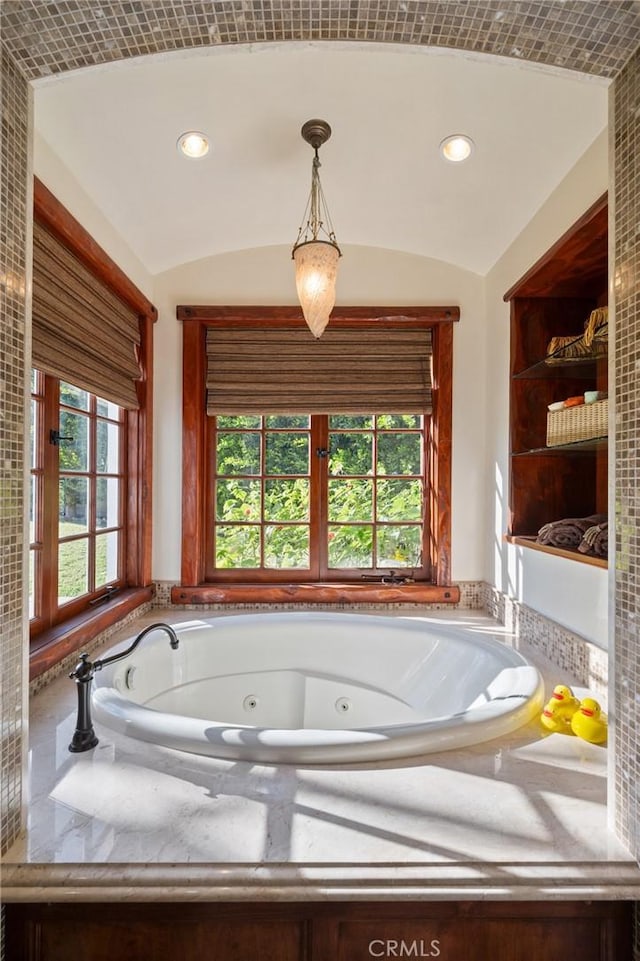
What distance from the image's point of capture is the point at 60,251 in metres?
1.77

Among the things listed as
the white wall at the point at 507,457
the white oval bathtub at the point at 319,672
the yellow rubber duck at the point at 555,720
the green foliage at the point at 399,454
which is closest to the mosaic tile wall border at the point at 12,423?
the white oval bathtub at the point at 319,672

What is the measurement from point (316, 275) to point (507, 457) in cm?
129

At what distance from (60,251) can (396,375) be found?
5.48 feet

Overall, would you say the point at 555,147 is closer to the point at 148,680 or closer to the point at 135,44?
the point at 135,44

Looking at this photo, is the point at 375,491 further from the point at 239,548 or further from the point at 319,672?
the point at 319,672

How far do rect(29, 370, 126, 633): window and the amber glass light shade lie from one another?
3.26ft

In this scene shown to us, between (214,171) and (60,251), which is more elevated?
(214,171)

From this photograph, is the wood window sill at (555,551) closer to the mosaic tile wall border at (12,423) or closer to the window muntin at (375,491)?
the window muntin at (375,491)

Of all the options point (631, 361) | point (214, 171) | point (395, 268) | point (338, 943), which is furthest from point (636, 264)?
point (395, 268)

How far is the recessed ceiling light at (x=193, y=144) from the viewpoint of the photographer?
5.86ft

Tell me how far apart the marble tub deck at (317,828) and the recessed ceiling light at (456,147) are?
→ 200 centimetres

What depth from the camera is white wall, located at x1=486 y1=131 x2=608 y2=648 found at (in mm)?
1688

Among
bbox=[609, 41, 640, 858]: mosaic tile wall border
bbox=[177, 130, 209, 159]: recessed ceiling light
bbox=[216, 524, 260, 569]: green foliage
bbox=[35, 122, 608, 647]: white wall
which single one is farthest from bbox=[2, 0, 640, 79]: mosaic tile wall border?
bbox=[216, 524, 260, 569]: green foliage

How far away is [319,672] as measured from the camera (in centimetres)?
228
